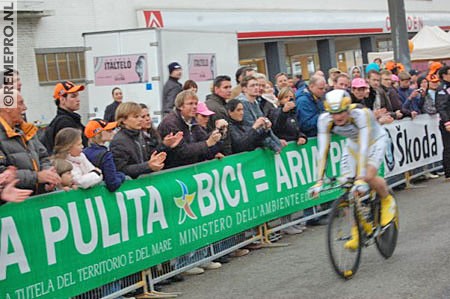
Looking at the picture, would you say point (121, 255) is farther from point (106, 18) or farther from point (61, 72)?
point (106, 18)

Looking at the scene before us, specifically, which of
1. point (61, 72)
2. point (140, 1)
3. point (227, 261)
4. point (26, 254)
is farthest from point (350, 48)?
point (26, 254)

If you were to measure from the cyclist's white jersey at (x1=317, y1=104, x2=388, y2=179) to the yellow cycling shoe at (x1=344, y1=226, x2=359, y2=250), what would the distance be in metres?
0.54

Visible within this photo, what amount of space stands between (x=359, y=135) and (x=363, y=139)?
0.44 ft

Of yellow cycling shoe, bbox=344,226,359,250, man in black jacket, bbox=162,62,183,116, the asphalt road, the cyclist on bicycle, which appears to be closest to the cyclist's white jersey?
the cyclist on bicycle

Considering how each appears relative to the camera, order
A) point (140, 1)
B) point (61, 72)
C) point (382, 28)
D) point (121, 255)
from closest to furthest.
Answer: point (121, 255), point (61, 72), point (140, 1), point (382, 28)

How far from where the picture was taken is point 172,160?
9.57 meters

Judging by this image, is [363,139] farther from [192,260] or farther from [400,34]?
[400,34]

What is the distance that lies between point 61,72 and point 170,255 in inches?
596

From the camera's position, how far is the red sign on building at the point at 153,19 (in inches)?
1005

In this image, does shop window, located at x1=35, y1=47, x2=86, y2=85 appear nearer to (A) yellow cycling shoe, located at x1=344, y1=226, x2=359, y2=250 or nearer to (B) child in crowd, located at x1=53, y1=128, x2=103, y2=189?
(B) child in crowd, located at x1=53, y1=128, x2=103, y2=189

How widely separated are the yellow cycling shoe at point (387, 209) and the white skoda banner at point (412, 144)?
5437 millimetres

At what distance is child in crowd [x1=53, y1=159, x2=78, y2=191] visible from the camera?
25.2ft

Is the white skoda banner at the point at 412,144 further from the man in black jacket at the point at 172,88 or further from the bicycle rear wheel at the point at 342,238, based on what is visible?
the bicycle rear wheel at the point at 342,238

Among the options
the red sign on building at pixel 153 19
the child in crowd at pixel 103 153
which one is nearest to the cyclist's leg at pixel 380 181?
the child in crowd at pixel 103 153
